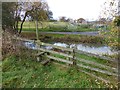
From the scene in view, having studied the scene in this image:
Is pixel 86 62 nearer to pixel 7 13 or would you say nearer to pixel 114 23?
pixel 114 23

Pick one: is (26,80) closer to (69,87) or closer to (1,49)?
(69,87)

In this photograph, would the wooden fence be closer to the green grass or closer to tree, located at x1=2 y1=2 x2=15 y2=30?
the green grass

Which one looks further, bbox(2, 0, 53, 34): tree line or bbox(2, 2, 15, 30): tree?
bbox(2, 0, 53, 34): tree line

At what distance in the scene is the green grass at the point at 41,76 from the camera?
7.72 meters

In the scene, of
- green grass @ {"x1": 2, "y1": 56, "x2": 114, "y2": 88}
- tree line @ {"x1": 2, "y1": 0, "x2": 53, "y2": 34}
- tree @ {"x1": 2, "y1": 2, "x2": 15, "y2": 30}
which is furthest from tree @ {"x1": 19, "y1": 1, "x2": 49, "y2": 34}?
green grass @ {"x1": 2, "y1": 56, "x2": 114, "y2": 88}

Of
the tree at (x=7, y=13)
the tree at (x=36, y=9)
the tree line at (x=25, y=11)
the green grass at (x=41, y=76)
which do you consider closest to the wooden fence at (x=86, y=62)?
the green grass at (x=41, y=76)

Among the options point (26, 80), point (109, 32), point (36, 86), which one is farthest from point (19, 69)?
point (109, 32)

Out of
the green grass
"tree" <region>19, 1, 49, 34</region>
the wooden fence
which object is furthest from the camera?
"tree" <region>19, 1, 49, 34</region>

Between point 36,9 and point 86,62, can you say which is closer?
point 86,62

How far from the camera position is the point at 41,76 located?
27.7 ft

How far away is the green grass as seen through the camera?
7.72 meters

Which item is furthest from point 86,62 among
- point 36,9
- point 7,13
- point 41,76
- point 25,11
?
point 25,11

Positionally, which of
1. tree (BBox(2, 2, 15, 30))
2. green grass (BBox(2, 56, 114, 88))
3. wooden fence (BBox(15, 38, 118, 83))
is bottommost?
green grass (BBox(2, 56, 114, 88))

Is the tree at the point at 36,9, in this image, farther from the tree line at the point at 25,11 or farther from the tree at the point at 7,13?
the tree at the point at 7,13
